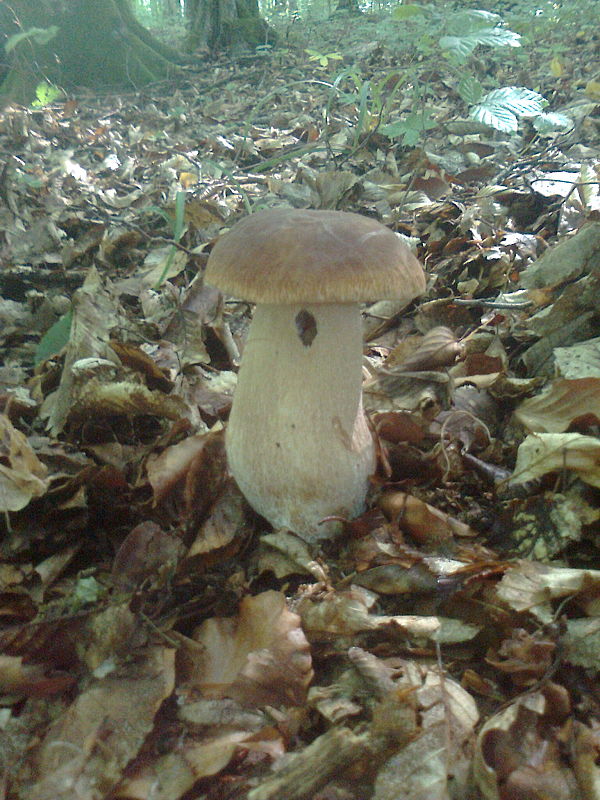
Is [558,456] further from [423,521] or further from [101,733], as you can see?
[101,733]

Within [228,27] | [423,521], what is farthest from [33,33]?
[228,27]

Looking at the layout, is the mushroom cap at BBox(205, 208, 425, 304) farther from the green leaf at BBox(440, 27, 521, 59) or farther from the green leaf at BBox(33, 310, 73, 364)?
the green leaf at BBox(440, 27, 521, 59)

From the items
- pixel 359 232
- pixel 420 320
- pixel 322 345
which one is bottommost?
pixel 420 320

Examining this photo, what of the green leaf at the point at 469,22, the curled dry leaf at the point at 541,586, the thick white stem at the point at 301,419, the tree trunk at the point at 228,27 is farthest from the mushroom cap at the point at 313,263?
the tree trunk at the point at 228,27

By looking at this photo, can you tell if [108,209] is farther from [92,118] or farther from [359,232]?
[92,118]

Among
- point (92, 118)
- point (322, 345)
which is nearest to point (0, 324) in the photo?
point (322, 345)
